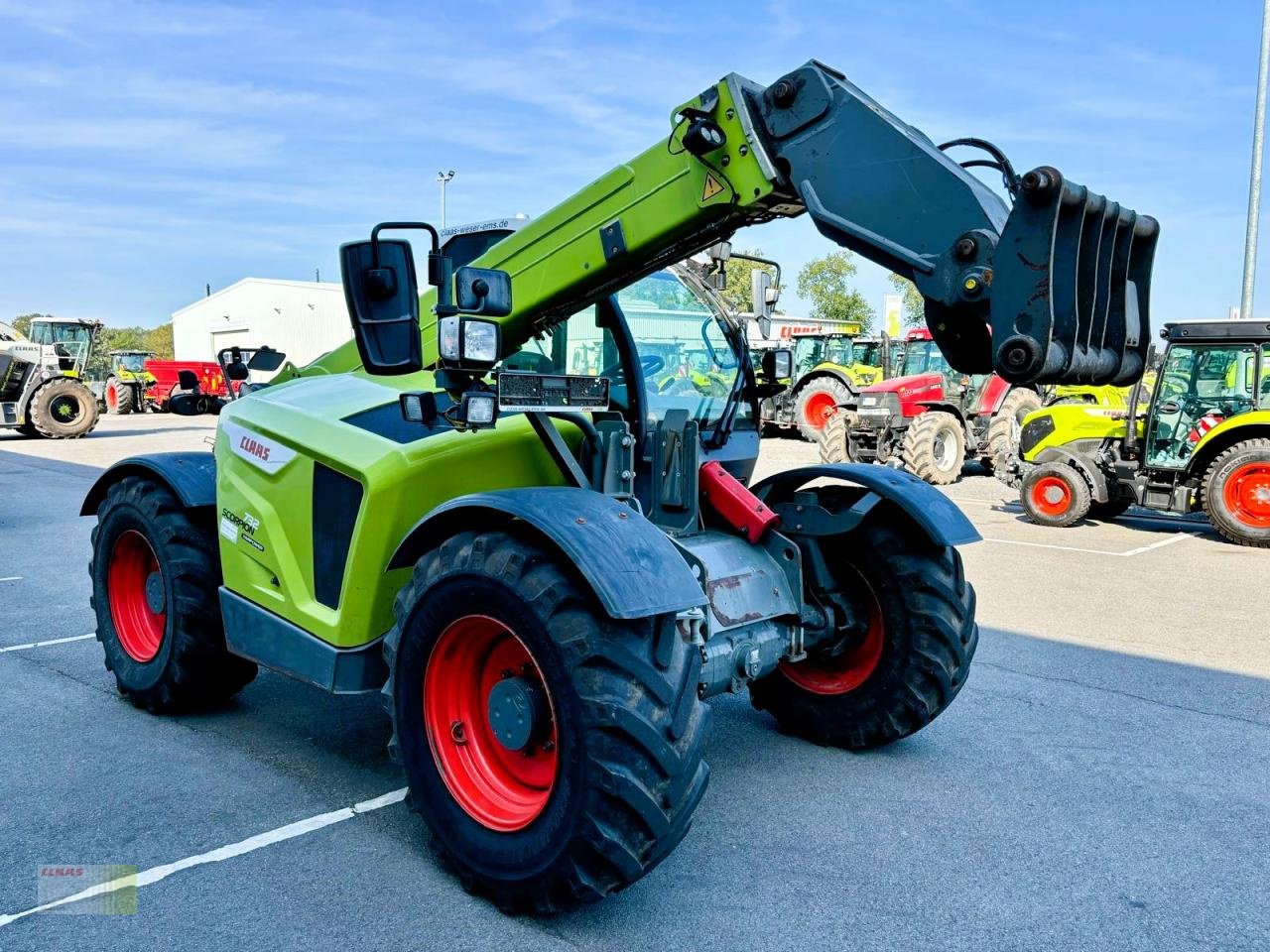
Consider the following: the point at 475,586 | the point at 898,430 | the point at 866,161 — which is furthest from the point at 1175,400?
the point at 475,586

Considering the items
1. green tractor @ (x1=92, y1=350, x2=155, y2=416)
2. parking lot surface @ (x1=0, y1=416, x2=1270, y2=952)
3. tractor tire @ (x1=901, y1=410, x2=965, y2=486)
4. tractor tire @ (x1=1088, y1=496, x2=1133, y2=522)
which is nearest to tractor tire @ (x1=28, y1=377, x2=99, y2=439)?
green tractor @ (x1=92, y1=350, x2=155, y2=416)

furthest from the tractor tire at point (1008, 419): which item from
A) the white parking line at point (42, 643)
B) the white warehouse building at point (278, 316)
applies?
the white warehouse building at point (278, 316)

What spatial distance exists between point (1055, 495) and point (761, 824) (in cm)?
940

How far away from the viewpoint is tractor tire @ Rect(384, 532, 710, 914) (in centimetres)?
280

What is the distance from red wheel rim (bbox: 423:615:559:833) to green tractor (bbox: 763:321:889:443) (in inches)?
638

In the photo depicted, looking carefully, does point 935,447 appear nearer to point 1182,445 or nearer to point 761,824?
point 1182,445

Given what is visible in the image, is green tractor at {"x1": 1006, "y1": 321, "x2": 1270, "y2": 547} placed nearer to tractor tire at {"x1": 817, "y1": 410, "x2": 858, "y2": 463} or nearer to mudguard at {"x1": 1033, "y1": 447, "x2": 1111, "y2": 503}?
mudguard at {"x1": 1033, "y1": 447, "x2": 1111, "y2": 503}

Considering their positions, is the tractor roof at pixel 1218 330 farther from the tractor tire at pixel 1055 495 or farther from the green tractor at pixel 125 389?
the green tractor at pixel 125 389

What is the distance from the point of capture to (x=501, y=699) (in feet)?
10.4

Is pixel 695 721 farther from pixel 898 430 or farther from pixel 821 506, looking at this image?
pixel 898 430

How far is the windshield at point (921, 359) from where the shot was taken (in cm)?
2036

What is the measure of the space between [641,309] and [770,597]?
1288mm

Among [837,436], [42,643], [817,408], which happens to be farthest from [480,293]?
[817,408]

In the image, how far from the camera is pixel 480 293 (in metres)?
3.34
